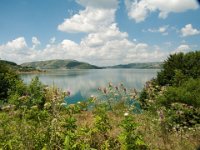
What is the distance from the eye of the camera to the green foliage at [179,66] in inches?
1359

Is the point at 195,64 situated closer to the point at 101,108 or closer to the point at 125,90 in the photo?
the point at 125,90

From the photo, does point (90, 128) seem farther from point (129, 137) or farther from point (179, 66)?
point (179, 66)

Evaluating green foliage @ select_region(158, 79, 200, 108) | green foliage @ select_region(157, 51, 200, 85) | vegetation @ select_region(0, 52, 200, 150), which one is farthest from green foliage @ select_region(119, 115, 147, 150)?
green foliage @ select_region(157, 51, 200, 85)

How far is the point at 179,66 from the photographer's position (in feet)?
118

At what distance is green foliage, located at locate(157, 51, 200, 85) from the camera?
113ft

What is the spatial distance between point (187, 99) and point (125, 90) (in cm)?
971

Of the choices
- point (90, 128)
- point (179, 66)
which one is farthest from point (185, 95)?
point (179, 66)

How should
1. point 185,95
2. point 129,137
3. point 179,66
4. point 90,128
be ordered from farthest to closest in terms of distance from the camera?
1. point 179,66
2. point 185,95
3. point 90,128
4. point 129,137

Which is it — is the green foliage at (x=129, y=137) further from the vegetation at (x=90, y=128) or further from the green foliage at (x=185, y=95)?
the green foliage at (x=185, y=95)

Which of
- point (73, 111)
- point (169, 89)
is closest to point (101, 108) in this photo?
point (73, 111)

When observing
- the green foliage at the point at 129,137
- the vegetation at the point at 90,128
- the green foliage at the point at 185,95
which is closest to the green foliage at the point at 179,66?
the green foliage at the point at 185,95

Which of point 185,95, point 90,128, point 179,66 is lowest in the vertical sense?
point 185,95

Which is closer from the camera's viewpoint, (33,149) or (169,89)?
(33,149)

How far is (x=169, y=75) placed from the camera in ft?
118
